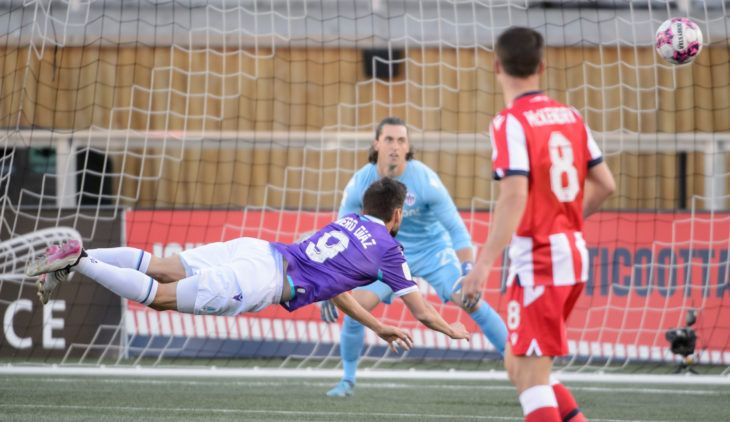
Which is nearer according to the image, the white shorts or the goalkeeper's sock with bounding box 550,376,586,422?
the goalkeeper's sock with bounding box 550,376,586,422

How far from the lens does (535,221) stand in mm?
3990

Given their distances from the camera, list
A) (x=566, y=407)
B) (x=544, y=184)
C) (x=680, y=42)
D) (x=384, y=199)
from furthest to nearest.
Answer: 1. (x=680, y=42)
2. (x=384, y=199)
3. (x=566, y=407)
4. (x=544, y=184)

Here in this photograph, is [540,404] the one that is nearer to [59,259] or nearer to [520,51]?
[520,51]

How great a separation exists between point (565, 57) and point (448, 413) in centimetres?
740

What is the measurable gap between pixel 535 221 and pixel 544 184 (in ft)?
0.48

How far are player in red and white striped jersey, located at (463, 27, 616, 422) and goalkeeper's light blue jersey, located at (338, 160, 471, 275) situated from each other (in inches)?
140

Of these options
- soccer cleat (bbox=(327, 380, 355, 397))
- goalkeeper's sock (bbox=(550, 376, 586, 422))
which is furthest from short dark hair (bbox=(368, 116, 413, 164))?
goalkeeper's sock (bbox=(550, 376, 586, 422))

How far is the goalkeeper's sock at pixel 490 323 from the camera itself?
7.28 m

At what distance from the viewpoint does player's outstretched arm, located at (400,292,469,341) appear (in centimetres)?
528

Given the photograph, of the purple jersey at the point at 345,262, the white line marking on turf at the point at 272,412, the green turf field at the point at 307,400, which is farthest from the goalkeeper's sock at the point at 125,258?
the white line marking on turf at the point at 272,412

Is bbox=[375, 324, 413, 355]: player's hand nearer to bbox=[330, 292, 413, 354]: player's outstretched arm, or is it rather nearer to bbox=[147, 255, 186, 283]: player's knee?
bbox=[330, 292, 413, 354]: player's outstretched arm

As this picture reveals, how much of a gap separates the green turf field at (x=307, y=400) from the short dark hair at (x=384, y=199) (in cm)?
146

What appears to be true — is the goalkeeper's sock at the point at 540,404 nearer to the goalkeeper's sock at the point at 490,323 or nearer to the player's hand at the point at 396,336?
the player's hand at the point at 396,336

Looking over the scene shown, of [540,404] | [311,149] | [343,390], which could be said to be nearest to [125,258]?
[343,390]
